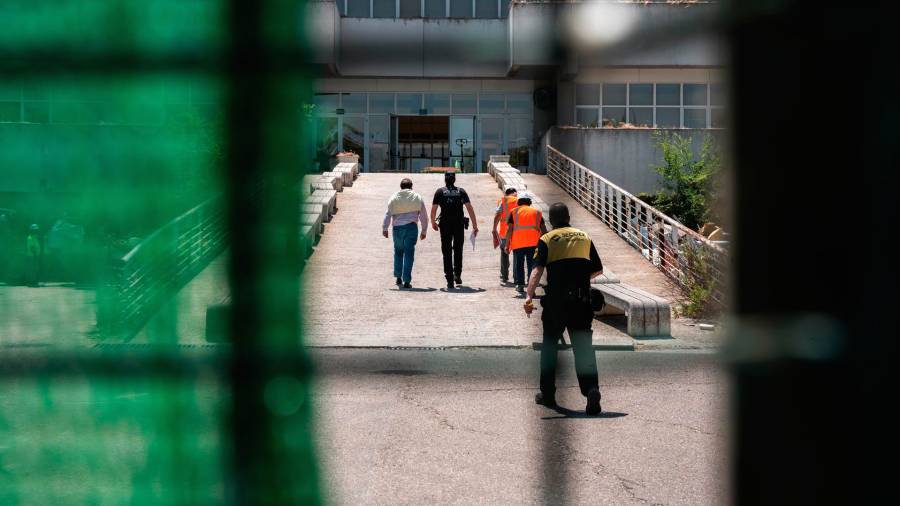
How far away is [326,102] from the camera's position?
1.14 meters

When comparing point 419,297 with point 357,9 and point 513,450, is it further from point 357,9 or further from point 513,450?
point 357,9

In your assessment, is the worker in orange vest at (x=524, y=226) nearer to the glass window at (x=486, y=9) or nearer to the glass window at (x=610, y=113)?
the glass window at (x=610, y=113)

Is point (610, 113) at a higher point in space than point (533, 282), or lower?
higher

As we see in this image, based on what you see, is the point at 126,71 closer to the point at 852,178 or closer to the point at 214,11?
the point at 214,11

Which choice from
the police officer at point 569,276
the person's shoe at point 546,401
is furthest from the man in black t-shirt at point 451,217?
the person's shoe at point 546,401

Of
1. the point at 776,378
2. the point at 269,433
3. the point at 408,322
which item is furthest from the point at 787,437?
the point at 408,322

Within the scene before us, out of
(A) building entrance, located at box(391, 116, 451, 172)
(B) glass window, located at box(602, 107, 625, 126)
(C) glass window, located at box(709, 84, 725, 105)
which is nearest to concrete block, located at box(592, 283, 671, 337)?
(A) building entrance, located at box(391, 116, 451, 172)

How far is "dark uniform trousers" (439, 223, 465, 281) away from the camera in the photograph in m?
12.5

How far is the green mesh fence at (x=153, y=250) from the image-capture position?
1041 millimetres

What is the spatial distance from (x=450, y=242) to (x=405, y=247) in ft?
1.90

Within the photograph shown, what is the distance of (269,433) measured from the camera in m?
1.04

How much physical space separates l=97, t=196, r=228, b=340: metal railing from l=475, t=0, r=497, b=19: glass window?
0.37 metres

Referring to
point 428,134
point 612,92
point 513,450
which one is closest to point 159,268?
point 612,92

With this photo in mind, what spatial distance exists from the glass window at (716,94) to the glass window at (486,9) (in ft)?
1.03
